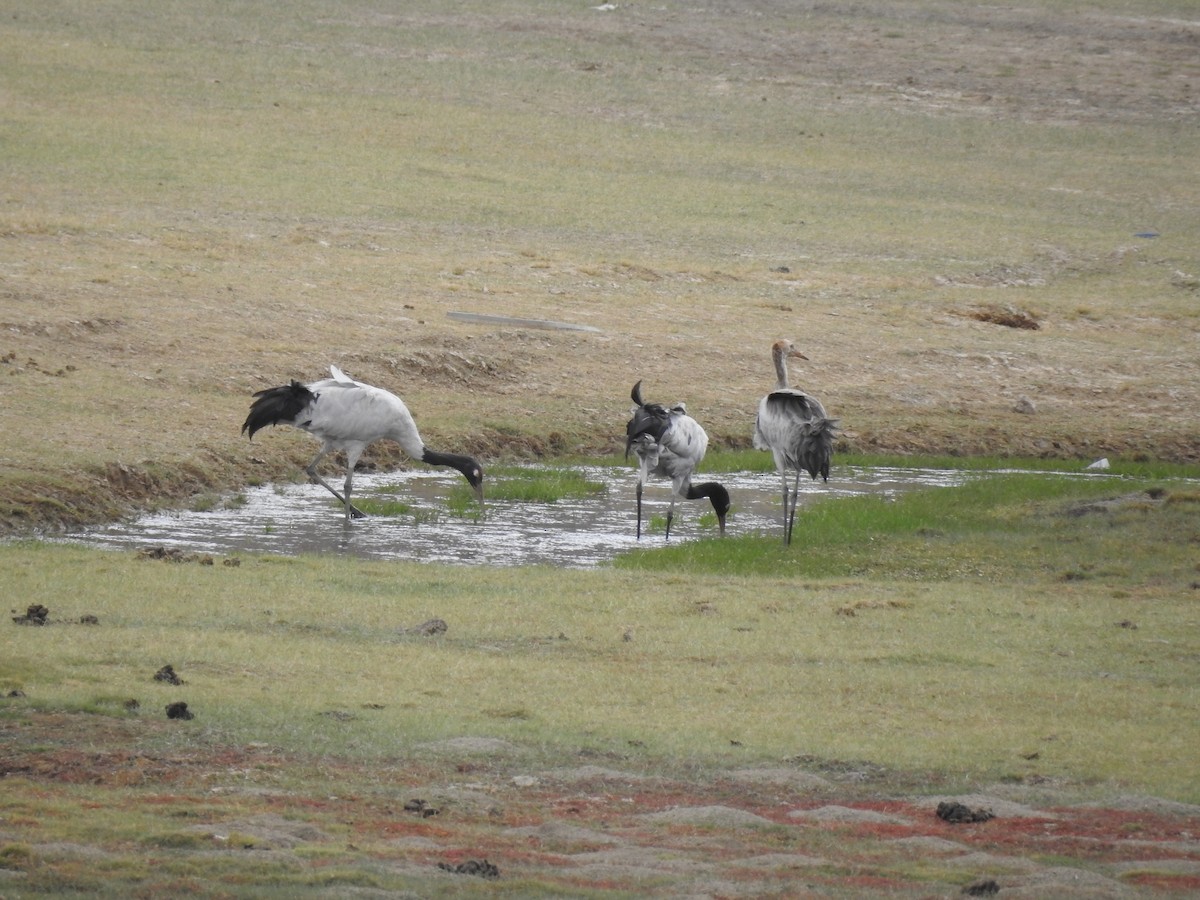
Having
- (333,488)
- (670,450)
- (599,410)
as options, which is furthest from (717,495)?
(599,410)

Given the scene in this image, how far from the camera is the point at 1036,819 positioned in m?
8.74

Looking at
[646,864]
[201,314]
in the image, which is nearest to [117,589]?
[646,864]

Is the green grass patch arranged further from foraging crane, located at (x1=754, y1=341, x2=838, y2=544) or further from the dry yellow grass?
the dry yellow grass

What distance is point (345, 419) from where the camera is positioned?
18.4 metres

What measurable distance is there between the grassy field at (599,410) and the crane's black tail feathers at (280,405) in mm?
962

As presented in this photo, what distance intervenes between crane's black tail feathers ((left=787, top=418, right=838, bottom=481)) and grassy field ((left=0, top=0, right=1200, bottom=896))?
64 cm

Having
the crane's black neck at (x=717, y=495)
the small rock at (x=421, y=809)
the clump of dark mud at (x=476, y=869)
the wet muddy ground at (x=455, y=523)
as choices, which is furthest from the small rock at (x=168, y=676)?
the crane's black neck at (x=717, y=495)

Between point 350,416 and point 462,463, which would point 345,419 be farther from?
point 462,463

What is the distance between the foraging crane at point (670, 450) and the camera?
18.1m

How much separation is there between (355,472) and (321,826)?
12.8m

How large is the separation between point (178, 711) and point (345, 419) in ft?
28.5

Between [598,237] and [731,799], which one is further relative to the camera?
[598,237]

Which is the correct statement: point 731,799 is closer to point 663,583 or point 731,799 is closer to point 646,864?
point 646,864

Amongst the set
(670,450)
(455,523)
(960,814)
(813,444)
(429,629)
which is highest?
(813,444)
